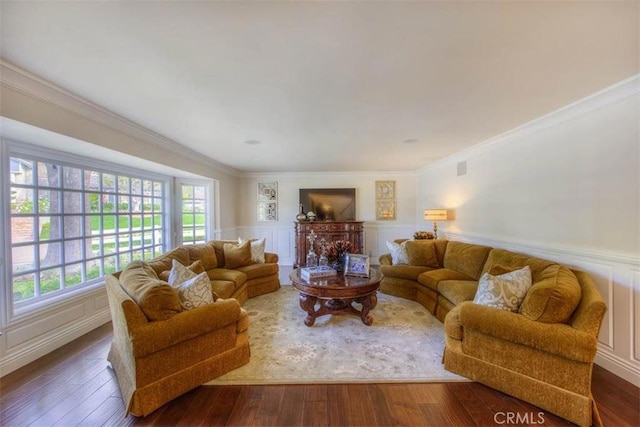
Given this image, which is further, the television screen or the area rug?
the television screen

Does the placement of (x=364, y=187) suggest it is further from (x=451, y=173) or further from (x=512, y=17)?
(x=512, y=17)

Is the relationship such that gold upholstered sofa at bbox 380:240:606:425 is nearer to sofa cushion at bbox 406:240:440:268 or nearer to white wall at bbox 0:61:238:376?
sofa cushion at bbox 406:240:440:268

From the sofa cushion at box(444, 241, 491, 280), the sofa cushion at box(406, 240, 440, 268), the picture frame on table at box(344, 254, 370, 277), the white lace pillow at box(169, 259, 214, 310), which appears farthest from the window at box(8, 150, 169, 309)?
the sofa cushion at box(444, 241, 491, 280)

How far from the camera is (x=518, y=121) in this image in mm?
2906

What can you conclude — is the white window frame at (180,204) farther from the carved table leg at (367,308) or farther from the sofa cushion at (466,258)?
the sofa cushion at (466,258)

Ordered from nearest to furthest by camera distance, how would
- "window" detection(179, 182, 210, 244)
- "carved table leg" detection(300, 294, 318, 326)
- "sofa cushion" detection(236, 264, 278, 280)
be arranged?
"carved table leg" detection(300, 294, 318, 326) < "sofa cushion" detection(236, 264, 278, 280) < "window" detection(179, 182, 210, 244)

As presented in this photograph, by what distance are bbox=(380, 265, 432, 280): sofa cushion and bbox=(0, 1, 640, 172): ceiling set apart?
2.20 m

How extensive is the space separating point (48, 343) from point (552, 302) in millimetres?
4667

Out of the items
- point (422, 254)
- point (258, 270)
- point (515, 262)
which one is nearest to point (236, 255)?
point (258, 270)

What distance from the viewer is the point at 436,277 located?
3.45m

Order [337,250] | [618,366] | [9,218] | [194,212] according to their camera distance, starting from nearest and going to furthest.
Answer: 1. [618,366]
2. [9,218]
3. [337,250]
4. [194,212]

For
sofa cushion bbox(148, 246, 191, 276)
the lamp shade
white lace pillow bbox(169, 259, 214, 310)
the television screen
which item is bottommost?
white lace pillow bbox(169, 259, 214, 310)

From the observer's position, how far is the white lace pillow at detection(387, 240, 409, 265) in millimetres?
4219

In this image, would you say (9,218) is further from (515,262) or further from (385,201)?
(385,201)
